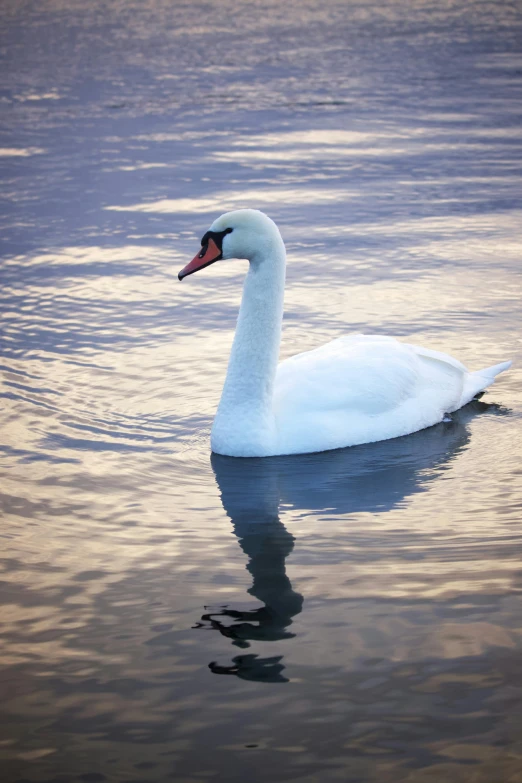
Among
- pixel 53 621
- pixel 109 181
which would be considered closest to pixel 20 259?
pixel 109 181

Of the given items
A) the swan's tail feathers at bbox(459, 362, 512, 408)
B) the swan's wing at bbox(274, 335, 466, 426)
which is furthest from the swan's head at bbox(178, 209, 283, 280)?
the swan's tail feathers at bbox(459, 362, 512, 408)

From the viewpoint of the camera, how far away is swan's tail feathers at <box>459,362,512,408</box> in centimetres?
894

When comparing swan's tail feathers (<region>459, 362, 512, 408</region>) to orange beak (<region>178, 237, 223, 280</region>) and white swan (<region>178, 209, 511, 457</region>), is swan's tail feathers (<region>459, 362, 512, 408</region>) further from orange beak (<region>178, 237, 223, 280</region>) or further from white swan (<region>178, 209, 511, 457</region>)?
orange beak (<region>178, 237, 223, 280</region>)

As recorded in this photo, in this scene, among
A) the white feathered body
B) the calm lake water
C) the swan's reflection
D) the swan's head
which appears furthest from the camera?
the white feathered body

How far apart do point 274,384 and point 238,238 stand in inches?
40.4

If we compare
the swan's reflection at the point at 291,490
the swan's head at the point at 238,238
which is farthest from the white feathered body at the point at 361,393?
the swan's head at the point at 238,238

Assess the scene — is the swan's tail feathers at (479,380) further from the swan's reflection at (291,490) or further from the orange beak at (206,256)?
the orange beak at (206,256)

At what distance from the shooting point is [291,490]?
7.34m

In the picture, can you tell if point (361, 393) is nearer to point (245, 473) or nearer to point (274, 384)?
point (274, 384)

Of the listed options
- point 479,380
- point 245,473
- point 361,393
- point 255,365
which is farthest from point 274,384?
point 479,380

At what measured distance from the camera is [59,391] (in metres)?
9.02

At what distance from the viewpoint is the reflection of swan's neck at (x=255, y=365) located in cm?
779

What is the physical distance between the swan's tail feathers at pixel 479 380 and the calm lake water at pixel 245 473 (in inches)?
5.2

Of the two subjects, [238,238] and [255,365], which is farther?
[255,365]
